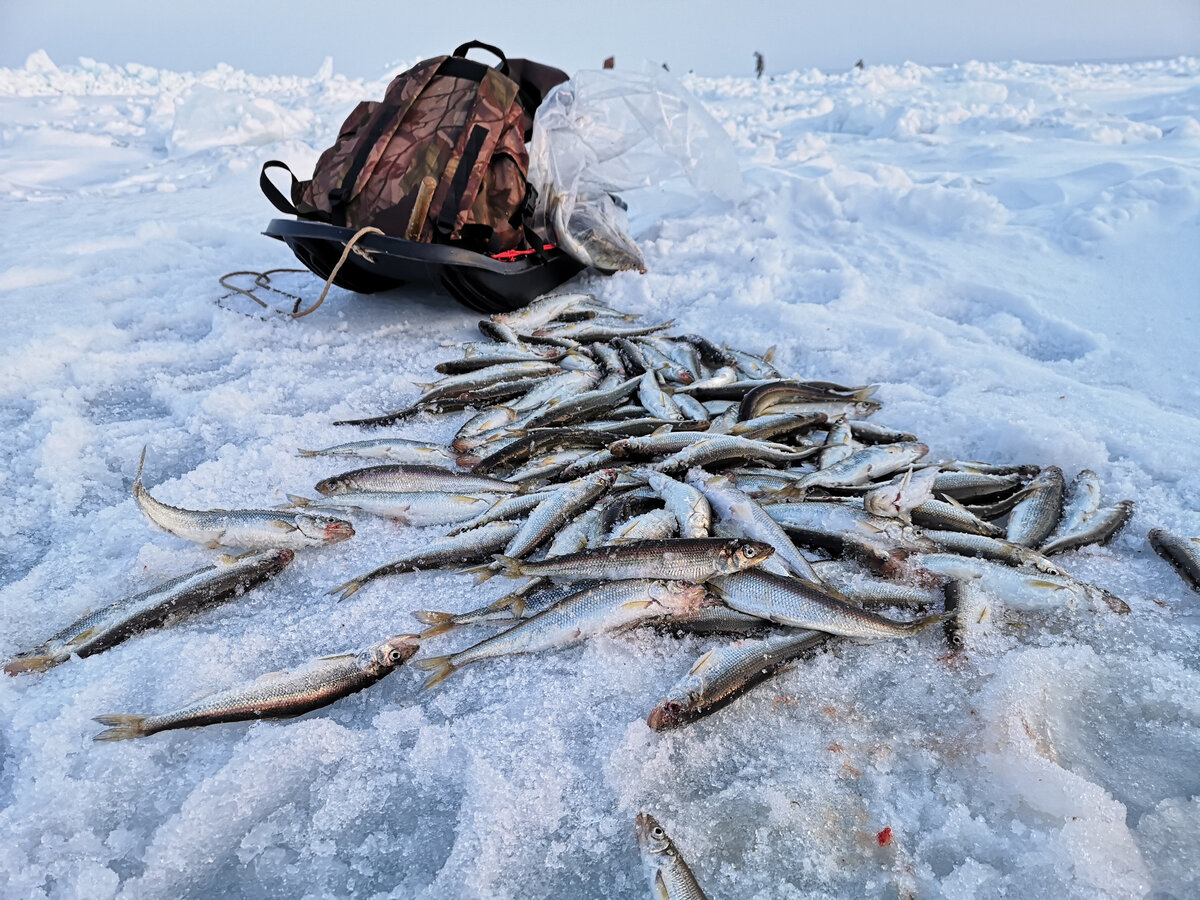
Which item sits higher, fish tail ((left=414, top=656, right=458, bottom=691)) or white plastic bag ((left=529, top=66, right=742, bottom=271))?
white plastic bag ((left=529, top=66, right=742, bottom=271))

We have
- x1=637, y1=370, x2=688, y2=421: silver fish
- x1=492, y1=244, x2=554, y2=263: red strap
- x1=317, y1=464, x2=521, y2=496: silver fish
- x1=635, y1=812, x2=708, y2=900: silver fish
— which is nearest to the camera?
x1=635, y1=812, x2=708, y2=900: silver fish

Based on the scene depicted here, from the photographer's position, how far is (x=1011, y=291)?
509 cm

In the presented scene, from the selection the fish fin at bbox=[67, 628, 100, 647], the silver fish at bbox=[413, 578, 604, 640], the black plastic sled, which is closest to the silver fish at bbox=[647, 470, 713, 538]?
the silver fish at bbox=[413, 578, 604, 640]

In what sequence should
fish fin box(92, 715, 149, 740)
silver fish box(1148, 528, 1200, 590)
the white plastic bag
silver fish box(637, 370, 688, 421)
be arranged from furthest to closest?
the white plastic bag
silver fish box(637, 370, 688, 421)
silver fish box(1148, 528, 1200, 590)
fish fin box(92, 715, 149, 740)

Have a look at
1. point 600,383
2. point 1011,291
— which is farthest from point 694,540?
point 1011,291

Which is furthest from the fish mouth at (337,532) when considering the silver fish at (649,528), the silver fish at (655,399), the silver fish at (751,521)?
the silver fish at (655,399)

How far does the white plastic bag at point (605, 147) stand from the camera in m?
5.56

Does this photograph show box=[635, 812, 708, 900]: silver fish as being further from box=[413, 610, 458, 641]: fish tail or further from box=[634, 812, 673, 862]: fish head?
box=[413, 610, 458, 641]: fish tail

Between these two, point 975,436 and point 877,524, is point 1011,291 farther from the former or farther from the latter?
point 877,524

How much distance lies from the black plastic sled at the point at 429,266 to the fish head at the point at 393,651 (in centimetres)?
297

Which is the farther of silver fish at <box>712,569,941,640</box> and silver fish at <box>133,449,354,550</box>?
silver fish at <box>133,449,354,550</box>

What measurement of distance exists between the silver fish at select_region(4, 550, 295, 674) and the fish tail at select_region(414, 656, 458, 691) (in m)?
0.83

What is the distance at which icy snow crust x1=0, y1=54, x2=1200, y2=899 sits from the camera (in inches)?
65.0

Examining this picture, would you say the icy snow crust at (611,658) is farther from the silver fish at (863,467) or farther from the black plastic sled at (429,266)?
the silver fish at (863,467)
